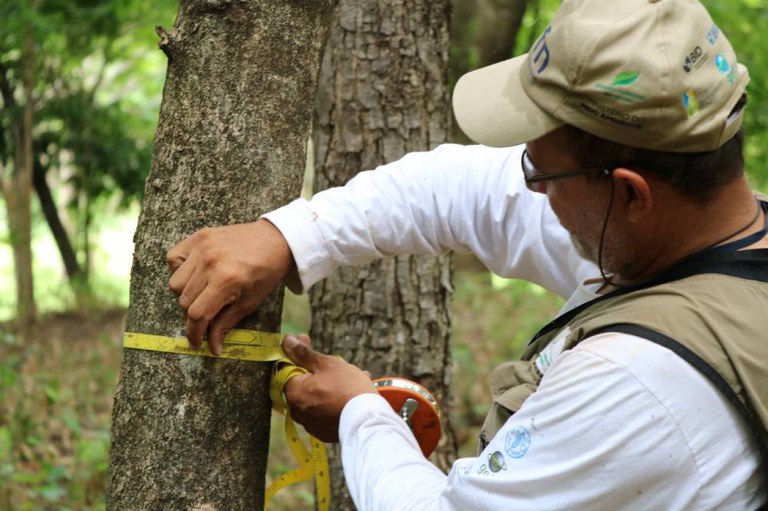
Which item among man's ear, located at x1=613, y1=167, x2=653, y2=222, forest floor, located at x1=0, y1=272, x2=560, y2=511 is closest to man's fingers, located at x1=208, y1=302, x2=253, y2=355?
man's ear, located at x1=613, y1=167, x2=653, y2=222

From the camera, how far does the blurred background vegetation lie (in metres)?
4.76

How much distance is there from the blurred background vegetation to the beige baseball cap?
3180mm

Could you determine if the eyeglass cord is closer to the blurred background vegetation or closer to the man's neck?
the man's neck

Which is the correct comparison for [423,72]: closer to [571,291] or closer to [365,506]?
[571,291]

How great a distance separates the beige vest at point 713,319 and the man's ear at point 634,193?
0.44ft

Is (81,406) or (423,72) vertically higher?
(423,72)

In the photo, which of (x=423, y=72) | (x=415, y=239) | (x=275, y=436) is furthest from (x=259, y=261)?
(x=275, y=436)

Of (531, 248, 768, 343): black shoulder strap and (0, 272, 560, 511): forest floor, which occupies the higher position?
(531, 248, 768, 343): black shoulder strap

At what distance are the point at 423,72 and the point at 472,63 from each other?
435cm

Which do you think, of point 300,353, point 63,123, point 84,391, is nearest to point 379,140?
point 300,353

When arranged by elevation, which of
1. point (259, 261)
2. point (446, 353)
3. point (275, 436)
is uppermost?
point (259, 261)

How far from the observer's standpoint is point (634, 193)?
1710 millimetres

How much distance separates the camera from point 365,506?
179 centimetres

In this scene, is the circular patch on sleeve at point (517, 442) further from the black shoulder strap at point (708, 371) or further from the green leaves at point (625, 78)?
the green leaves at point (625, 78)
